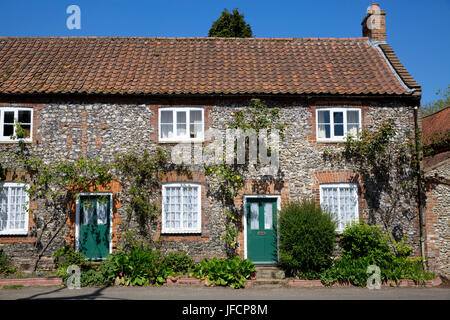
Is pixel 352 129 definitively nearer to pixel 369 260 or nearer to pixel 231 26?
pixel 369 260

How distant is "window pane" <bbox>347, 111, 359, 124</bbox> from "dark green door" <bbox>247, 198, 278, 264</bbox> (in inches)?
158

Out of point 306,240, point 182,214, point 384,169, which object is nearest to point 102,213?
point 182,214

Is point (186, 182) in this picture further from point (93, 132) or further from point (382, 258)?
point (382, 258)

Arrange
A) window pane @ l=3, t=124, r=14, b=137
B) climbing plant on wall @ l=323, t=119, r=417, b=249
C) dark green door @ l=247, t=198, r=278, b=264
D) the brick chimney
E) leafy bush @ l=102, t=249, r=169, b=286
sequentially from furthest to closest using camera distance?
1. the brick chimney
2. window pane @ l=3, t=124, r=14, b=137
3. climbing plant on wall @ l=323, t=119, r=417, b=249
4. dark green door @ l=247, t=198, r=278, b=264
5. leafy bush @ l=102, t=249, r=169, b=286

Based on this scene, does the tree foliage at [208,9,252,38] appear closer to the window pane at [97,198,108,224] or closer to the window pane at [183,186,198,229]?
the window pane at [183,186,198,229]

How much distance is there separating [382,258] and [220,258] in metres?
5.21

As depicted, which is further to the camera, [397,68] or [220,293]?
[397,68]

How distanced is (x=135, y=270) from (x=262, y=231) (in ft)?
14.4

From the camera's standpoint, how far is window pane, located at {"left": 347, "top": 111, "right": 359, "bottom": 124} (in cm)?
1372

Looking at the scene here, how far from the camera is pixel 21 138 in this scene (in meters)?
13.1

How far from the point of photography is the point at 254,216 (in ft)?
43.0

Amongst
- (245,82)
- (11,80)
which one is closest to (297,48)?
(245,82)

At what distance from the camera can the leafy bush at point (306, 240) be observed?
11.7 m

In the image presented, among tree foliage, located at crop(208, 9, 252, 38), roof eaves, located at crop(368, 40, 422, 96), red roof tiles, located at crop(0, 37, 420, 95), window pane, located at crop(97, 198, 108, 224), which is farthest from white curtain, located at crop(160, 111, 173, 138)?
tree foliage, located at crop(208, 9, 252, 38)
